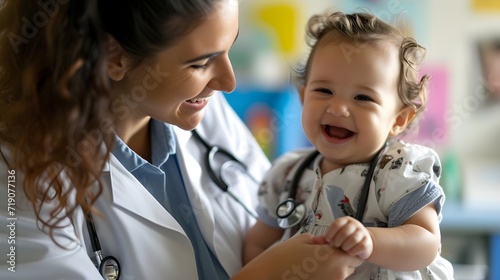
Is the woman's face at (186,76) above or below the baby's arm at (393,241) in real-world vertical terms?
above

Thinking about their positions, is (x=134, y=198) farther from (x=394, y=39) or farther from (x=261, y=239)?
(x=394, y=39)

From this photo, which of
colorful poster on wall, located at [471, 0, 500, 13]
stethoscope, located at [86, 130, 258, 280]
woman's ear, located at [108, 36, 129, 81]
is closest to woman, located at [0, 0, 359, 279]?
woman's ear, located at [108, 36, 129, 81]

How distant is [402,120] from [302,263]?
1.33ft

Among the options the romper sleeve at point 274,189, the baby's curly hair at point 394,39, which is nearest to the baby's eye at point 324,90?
the baby's curly hair at point 394,39

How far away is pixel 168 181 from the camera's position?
4.88ft

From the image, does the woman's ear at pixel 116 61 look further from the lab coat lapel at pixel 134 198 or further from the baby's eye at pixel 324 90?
the baby's eye at pixel 324 90

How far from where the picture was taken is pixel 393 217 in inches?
49.0

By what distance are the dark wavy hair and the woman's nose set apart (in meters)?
0.11

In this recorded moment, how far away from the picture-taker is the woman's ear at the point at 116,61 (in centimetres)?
122

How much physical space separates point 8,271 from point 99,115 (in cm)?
31

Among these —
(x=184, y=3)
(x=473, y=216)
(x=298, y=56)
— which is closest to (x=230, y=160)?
(x=184, y=3)

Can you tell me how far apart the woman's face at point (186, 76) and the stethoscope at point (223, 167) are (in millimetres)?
240


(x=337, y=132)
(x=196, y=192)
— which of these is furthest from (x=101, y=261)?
(x=337, y=132)

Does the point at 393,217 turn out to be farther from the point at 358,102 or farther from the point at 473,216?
the point at 473,216
